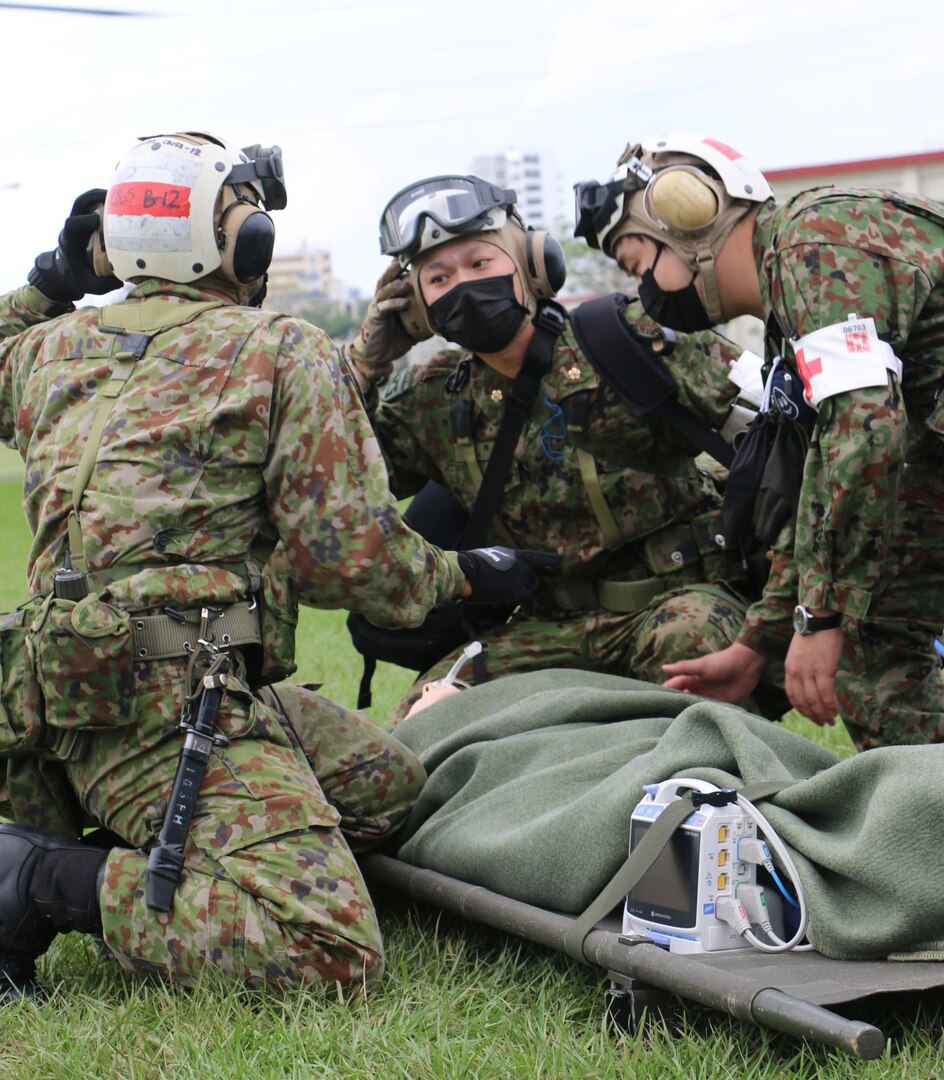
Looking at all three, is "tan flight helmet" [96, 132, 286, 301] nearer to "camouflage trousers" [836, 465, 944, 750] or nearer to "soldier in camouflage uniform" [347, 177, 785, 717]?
"soldier in camouflage uniform" [347, 177, 785, 717]

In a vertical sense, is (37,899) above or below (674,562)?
below

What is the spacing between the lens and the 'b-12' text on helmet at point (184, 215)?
3.39 meters

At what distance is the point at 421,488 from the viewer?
5340 millimetres

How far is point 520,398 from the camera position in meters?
4.92

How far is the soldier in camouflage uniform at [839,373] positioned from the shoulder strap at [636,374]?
0.53 meters

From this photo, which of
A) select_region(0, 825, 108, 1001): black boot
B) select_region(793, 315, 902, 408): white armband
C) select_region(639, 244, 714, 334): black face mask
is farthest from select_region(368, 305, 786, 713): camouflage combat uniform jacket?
select_region(0, 825, 108, 1001): black boot

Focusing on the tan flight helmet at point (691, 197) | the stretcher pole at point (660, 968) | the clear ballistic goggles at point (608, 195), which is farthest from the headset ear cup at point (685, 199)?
the stretcher pole at point (660, 968)

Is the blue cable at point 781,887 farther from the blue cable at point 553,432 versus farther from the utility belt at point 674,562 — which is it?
the blue cable at point 553,432

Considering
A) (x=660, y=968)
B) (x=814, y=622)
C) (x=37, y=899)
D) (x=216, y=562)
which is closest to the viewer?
(x=660, y=968)

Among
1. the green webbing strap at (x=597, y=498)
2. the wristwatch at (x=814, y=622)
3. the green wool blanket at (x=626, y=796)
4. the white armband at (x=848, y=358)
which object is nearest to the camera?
the green wool blanket at (x=626, y=796)

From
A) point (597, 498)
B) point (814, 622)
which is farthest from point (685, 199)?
point (597, 498)

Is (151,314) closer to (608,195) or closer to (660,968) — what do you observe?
(608,195)

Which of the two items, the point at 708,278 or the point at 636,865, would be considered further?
the point at 708,278

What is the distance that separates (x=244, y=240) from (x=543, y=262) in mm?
1555
